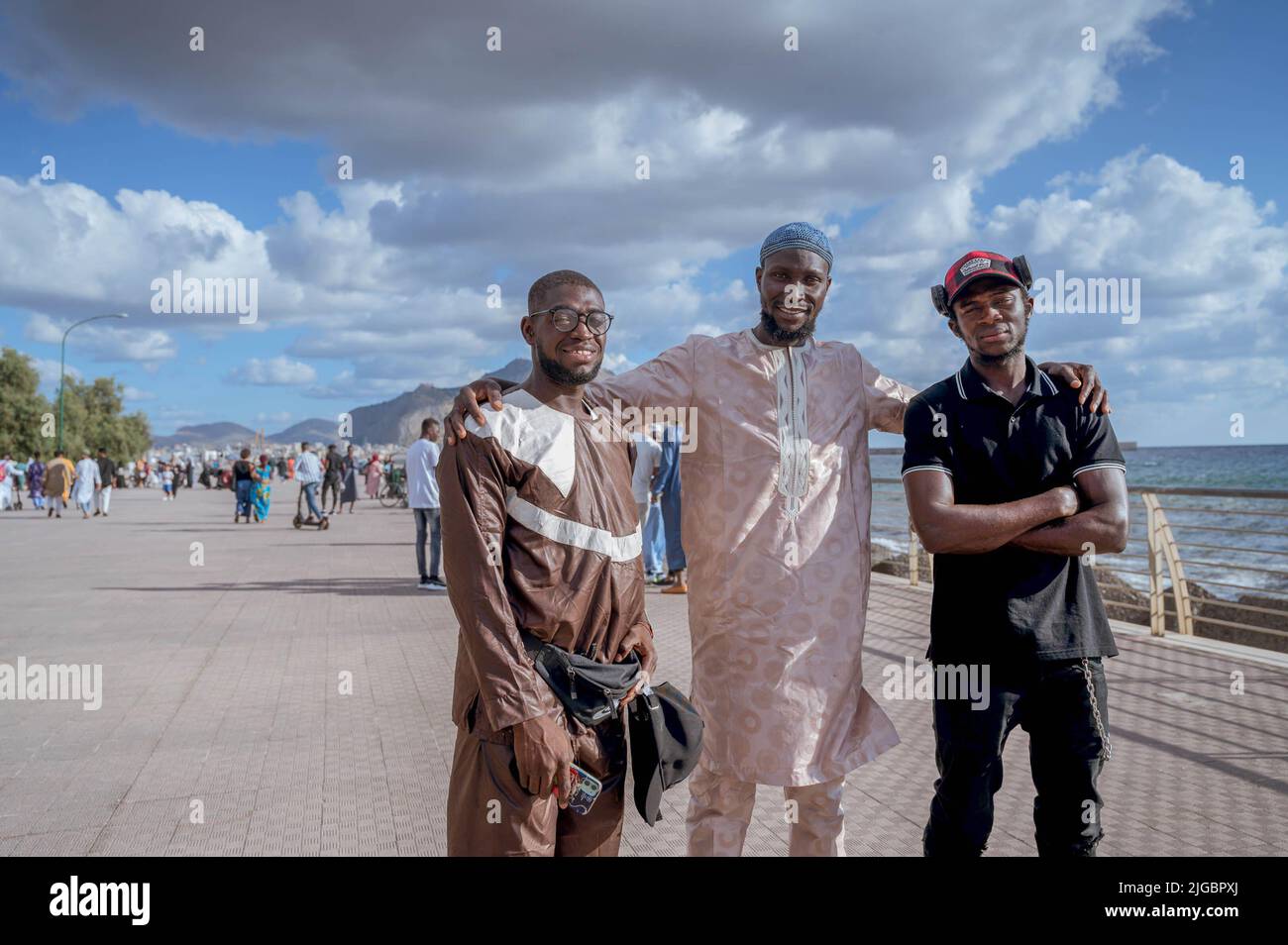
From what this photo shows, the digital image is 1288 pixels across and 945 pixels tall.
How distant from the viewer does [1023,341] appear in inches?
122

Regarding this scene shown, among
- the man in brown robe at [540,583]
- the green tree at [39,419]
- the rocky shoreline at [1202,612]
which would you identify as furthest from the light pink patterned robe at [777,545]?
the green tree at [39,419]

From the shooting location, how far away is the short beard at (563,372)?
275 cm

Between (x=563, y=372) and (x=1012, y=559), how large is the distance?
1379 millimetres

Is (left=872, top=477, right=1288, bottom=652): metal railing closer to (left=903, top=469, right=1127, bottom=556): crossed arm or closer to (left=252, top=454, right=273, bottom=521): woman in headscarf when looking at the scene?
(left=903, top=469, right=1127, bottom=556): crossed arm

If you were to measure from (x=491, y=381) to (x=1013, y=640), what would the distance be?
1604 millimetres

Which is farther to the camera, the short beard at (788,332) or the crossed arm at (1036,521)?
the short beard at (788,332)

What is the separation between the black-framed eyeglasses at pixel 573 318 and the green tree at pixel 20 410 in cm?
6187

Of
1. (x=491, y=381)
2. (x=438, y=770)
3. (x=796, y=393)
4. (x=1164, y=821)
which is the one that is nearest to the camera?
(x=491, y=381)

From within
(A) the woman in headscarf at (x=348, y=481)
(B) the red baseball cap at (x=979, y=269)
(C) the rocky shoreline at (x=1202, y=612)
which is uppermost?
(B) the red baseball cap at (x=979, y=269)

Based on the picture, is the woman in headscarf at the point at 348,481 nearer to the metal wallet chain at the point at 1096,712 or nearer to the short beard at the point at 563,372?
the short beard at the point at 563,372

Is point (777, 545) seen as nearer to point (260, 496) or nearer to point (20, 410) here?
point (260, 496)

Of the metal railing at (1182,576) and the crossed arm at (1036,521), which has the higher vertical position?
the crossed arm at (1036,521)
